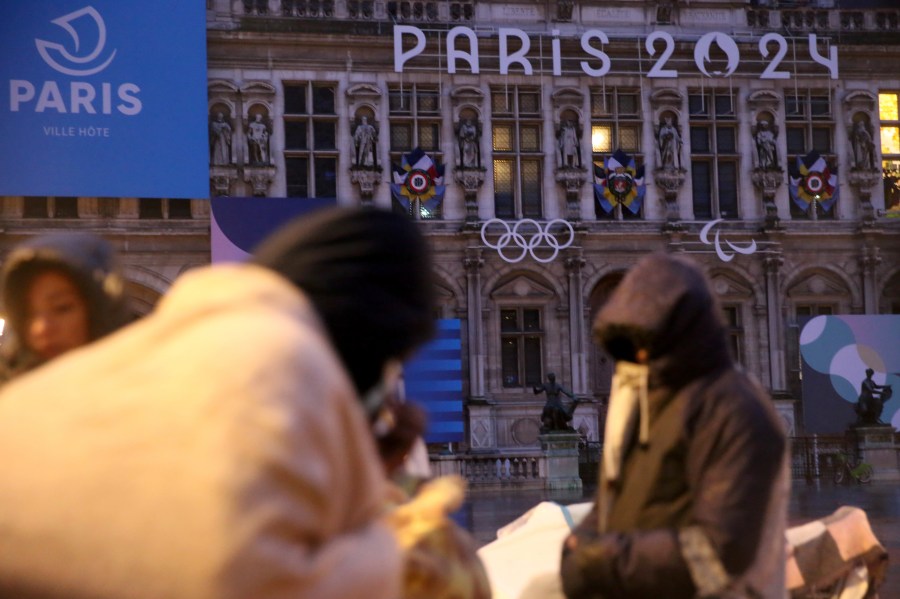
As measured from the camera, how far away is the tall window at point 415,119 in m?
23.8

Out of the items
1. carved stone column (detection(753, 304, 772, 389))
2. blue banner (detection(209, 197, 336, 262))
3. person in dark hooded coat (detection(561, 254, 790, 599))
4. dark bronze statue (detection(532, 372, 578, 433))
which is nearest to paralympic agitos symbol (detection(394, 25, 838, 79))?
blue banner (detection(209, 197, 336, 262))

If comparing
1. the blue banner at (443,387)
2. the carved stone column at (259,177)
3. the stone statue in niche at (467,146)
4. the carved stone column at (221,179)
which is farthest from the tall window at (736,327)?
the carved stone column at (221,179)

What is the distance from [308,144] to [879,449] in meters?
11.1

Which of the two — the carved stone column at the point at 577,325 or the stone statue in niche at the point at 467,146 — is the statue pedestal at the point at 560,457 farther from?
the stone statue in niche at the point at 467,146

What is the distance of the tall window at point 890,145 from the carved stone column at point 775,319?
114 inches

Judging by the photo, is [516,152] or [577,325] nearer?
[577,325]

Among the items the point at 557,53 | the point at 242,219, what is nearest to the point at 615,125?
the point at 557,53

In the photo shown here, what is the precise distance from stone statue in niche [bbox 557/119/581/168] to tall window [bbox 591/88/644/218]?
0.44m

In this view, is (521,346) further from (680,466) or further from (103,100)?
(680,466)

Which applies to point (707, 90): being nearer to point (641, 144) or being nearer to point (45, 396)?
point (641, 144)

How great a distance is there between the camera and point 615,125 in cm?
2444

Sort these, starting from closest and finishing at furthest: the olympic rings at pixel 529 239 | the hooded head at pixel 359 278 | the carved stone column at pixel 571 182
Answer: the hooded head at pixel 359 278
the olympic rings at pixel 529 239
the carved stone column at pixel 571 182

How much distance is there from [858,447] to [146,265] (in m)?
12.3

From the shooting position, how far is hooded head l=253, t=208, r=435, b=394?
1578 millimetres
